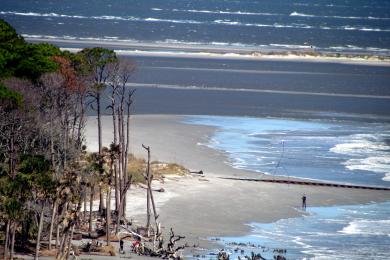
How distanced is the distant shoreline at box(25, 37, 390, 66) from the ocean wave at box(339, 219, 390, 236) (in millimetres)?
71684

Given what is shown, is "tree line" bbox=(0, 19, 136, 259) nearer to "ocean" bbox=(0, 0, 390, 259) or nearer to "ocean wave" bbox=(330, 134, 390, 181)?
"ocean" bbox=(0, 0, 390, 259)

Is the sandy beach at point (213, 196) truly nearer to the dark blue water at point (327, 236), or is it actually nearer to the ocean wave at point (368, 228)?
the dark blue water at point (327, 236)

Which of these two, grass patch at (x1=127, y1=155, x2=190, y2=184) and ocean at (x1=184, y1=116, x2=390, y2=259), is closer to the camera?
ocean at (x1=184, y1=116, x2=390, y2=259)

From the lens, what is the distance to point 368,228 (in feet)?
148

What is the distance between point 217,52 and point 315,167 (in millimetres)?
70688

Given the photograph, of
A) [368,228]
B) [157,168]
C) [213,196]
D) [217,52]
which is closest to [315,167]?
[157,168]

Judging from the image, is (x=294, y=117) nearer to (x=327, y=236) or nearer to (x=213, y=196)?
(x=213, y=196)

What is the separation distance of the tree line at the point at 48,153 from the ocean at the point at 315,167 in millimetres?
5316

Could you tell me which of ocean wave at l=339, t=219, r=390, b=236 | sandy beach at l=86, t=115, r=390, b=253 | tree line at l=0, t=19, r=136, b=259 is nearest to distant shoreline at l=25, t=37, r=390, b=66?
sandy beach at l=86, t=115, r=390, b=253

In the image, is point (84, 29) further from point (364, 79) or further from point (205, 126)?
point (205, 126)

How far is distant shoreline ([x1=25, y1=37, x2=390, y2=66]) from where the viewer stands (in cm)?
12294

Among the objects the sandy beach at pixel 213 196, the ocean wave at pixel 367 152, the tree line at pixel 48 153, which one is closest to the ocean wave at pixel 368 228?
the sandy beach at pixel 213 196

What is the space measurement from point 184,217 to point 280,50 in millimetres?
91314

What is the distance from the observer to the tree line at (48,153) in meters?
35.9
